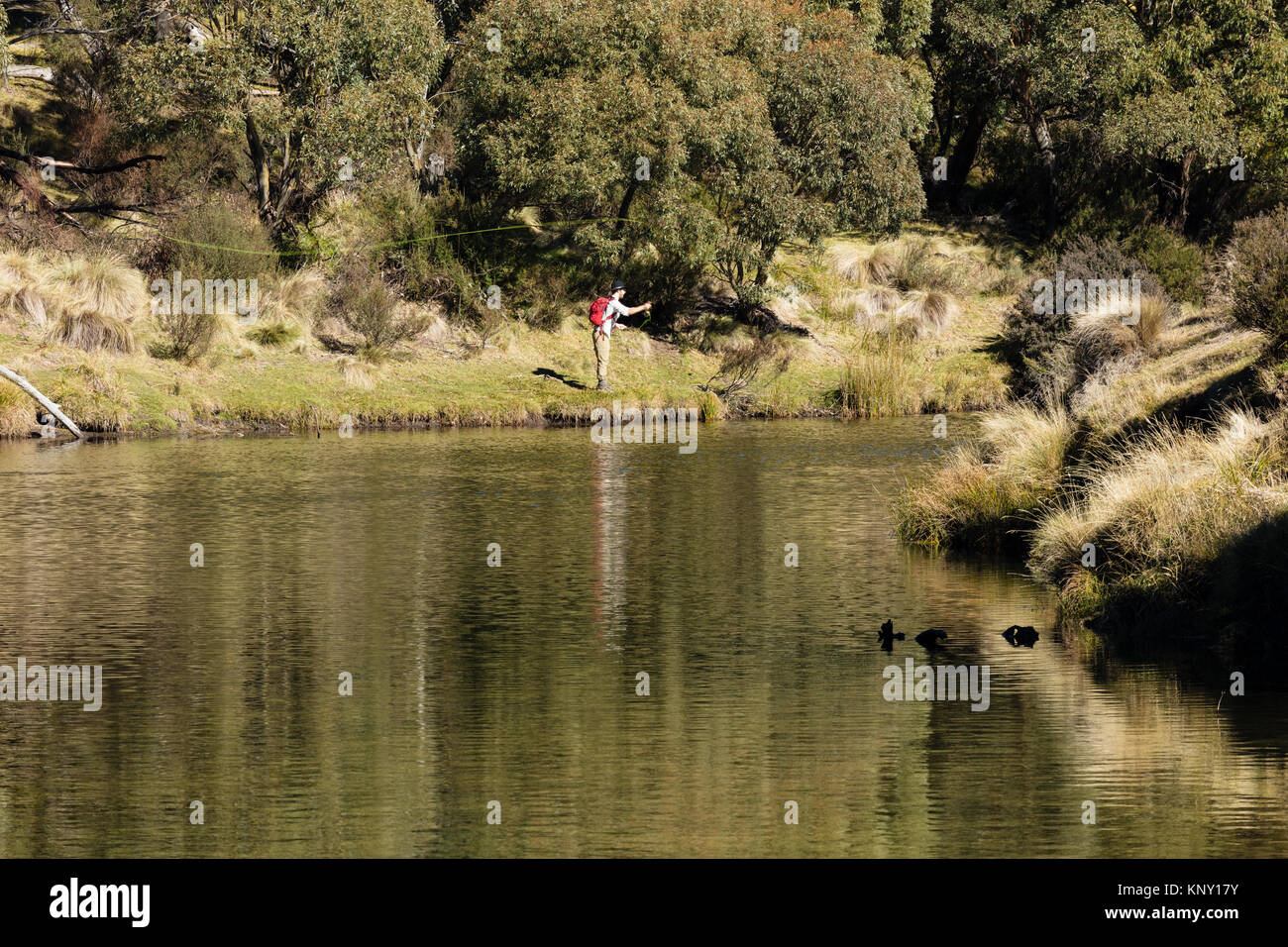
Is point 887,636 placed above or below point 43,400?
below

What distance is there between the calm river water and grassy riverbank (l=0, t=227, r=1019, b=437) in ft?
44.5

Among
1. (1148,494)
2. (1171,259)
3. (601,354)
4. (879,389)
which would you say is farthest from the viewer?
(1171,259)

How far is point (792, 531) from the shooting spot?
23.0m

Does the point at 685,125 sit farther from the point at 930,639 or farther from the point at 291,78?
the point at 930,639

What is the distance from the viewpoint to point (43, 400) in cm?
3331

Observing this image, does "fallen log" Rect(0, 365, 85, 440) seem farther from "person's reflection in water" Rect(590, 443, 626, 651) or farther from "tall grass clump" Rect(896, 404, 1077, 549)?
"tall grass clump" Rect(896, 404, 1077, 549)

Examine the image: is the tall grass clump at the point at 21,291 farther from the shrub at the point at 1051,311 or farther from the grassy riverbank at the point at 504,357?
the shrub at the point at 1051,311

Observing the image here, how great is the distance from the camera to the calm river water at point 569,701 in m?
9.95

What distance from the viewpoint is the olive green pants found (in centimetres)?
4288

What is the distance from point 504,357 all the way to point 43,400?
1449 centimetres

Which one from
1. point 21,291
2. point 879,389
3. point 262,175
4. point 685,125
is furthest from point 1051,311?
point 21,291

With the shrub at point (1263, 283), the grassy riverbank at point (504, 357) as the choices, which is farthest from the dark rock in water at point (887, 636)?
the grassy riverbank at point (504, 357)

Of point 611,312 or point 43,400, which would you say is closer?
point 43,400
